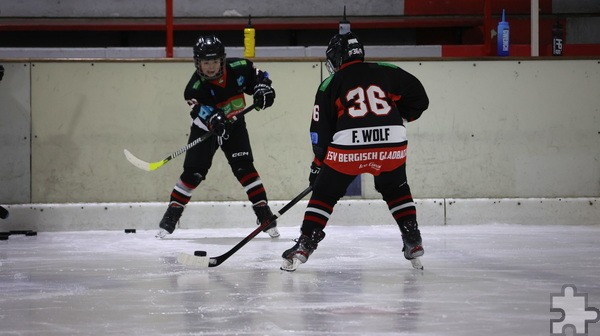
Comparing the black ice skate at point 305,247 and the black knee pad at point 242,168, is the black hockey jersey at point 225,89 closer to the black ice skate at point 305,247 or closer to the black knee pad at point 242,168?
the black knee pad at point 242,168

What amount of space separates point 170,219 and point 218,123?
65cm

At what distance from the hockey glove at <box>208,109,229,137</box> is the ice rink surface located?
605 millimetres

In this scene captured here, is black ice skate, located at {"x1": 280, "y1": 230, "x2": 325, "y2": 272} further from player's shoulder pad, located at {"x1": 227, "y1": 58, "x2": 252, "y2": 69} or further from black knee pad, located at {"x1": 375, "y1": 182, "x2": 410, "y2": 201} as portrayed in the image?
player's shoulder pad, located at {"x1": 227, "y1": 58, "x2": 252, "y2": 69}

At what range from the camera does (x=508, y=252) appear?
466 centimetres

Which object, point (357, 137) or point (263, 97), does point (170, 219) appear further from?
point (357, 137)

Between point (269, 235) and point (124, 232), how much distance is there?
95 centimetres

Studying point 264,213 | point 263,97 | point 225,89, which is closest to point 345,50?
point 263,97

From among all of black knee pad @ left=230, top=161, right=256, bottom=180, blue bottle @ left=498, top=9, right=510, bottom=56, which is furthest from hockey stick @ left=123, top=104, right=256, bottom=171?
blue bottle @ left=498, top=9, right=510, bottom=56

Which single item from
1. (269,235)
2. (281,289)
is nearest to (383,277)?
(281,289)

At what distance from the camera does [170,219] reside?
5.46m

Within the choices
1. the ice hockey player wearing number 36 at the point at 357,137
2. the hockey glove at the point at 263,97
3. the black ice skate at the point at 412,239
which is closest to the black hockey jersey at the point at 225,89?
the hockey glove at the point at 263,97

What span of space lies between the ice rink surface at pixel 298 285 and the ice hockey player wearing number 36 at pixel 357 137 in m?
0.20

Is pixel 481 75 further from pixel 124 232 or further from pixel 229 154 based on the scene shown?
pixel 124 232

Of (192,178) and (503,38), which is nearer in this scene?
(192,178)
